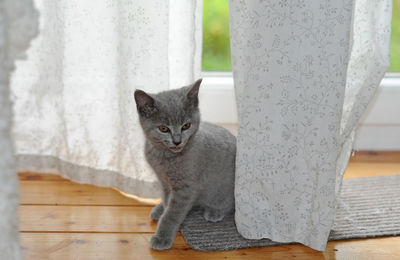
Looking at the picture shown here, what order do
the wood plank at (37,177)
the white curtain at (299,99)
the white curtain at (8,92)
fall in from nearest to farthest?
the white curtain at (8,92) → the white curtain at (299,99) → the wood plank at (37,177)

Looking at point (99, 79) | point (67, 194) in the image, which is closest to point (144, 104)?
point (99, 79)

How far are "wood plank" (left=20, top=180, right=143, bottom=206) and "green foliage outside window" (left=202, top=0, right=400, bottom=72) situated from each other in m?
0.72

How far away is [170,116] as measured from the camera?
132cm

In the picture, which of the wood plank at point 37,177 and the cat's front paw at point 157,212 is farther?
the wood plank at point 37,177

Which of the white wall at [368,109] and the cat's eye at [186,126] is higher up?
the cat's eye at [186,126]

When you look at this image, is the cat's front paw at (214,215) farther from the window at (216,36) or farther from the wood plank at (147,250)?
the window at (216,36)

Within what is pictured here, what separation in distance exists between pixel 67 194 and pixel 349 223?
3.21ft

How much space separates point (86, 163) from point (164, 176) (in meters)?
0.43

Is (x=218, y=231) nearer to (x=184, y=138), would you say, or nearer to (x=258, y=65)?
(x=184, y=138)

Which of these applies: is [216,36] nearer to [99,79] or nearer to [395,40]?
[99,79]

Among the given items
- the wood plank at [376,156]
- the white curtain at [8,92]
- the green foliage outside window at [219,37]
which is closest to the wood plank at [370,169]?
the wood plank at [376,156]

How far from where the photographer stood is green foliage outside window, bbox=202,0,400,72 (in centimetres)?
193

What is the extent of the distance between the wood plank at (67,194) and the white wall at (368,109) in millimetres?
539

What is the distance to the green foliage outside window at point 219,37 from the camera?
193cm
